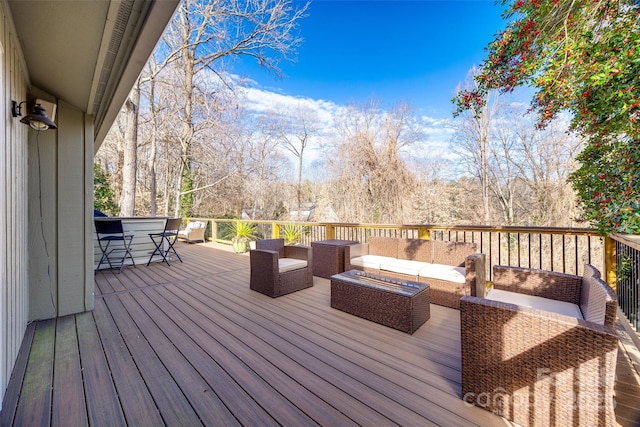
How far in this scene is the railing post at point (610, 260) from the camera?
2.72m

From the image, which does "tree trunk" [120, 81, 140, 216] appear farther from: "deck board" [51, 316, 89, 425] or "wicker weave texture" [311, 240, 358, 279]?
"wicker weave texture" [311, 240, 358, 279]

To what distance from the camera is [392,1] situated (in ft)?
26.7

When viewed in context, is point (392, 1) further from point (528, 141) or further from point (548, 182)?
point (548, 182)

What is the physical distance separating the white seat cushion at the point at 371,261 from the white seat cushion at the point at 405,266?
0.08 m

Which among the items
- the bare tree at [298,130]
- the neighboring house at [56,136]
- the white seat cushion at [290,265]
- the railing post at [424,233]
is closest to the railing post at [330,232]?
the white seat cushion at [290,265]

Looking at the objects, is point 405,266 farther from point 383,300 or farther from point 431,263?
point 383,300

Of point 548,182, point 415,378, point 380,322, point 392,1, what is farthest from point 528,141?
point 415,378

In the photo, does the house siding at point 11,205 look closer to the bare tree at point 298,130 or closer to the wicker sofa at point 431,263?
the wicker sofa at point 431,263

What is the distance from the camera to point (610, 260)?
2.74m

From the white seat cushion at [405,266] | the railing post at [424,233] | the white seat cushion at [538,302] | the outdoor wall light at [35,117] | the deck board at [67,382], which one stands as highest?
the outdoor wall light at [35,117]

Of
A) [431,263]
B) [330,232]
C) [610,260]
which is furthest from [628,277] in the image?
[330,232]

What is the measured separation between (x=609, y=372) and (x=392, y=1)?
10086 millimetres

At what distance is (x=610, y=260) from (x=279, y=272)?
3640 millimetres

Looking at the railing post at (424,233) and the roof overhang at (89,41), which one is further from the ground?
the roof overhang at (89,41)
